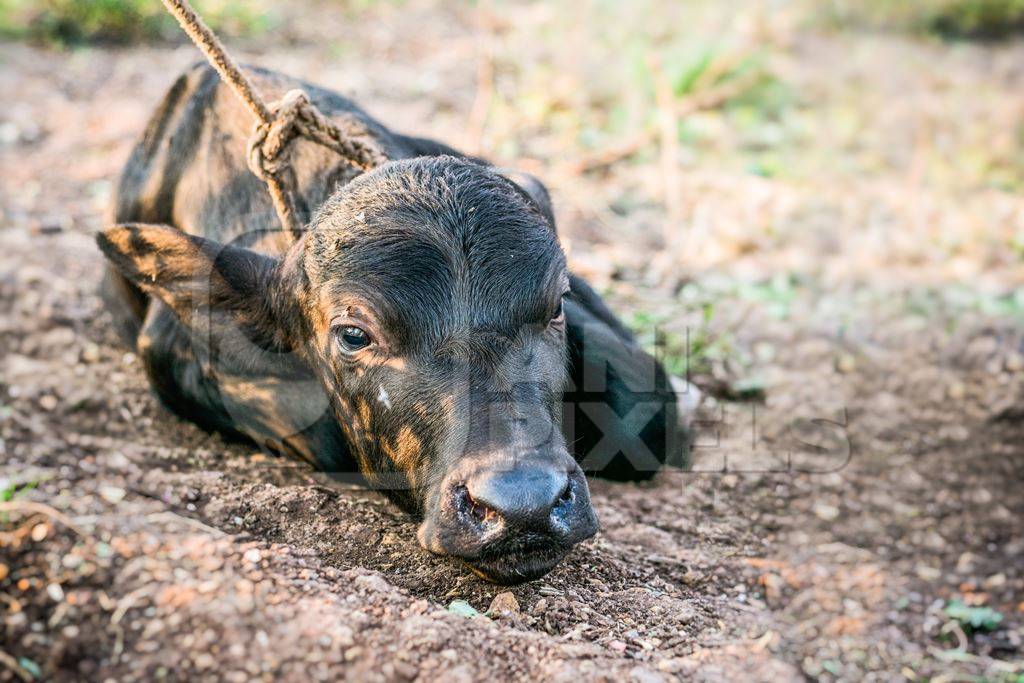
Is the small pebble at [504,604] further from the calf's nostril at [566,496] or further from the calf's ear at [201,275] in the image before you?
the calf's ear at [201,275]

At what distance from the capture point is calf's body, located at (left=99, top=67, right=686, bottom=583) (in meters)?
3.52

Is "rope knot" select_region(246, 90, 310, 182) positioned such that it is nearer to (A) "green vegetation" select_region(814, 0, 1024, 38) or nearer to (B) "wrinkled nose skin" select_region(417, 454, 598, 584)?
(B) "wrinkled nose skin" select_region(417, 454, 598, 584)

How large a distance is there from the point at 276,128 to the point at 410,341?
1167 mm

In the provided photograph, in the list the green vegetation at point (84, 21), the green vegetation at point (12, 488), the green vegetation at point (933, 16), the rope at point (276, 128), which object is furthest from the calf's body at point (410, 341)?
the green vegetation at point (933, 16)

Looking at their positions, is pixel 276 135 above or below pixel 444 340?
above

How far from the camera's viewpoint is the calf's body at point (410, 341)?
352cm

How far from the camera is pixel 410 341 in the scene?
389cm

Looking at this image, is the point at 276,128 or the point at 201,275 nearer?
the point at 276,128

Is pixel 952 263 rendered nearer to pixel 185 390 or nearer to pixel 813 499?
pixel 813 499

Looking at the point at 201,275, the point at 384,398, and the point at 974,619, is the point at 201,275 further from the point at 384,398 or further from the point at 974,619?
the point at 974,619

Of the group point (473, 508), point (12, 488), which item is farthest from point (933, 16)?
point (12, 488)

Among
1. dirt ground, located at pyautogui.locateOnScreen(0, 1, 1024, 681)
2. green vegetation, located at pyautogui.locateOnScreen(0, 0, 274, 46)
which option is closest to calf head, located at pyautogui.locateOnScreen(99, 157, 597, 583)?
dirt ground, located at pyautogui.locateOnScreen(0, 1, 1024, 681)

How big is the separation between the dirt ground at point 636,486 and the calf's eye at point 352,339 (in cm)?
73

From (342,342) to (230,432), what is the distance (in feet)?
4.44
